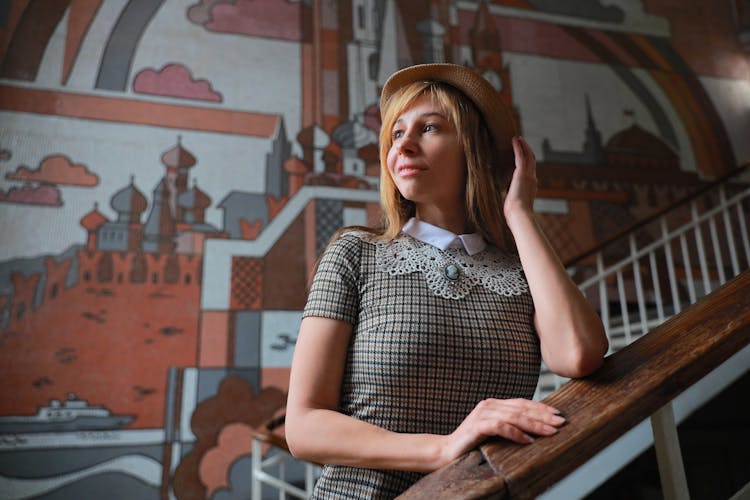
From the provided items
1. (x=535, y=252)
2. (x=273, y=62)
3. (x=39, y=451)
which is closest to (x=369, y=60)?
(x=273, y=62)

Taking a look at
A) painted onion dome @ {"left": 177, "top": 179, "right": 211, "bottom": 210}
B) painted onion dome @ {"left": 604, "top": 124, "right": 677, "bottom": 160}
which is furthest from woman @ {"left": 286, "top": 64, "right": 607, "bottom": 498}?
painted onion dome @ {"left": 604, "top": 124, "right": 677, "bottom": 160}

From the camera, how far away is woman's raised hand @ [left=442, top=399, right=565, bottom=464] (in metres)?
0.71

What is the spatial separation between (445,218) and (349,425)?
56 cm

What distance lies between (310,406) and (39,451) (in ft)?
11.7

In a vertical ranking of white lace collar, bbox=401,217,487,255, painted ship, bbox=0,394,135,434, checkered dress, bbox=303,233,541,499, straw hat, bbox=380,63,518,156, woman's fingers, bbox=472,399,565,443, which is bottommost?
painted ship, bbox=0,394,135,434

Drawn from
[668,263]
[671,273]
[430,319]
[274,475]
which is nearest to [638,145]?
[668,263]

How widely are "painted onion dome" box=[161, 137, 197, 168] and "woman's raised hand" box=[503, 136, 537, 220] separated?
3.71 metres

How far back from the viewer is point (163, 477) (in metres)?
3.95

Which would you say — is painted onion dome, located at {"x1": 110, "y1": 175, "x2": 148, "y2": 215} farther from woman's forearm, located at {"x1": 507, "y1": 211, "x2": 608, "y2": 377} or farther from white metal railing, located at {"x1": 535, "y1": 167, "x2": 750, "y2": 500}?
woman's forearm, located at {"x1": 507, "y1": 211, "x2": 608, "y2": 377}

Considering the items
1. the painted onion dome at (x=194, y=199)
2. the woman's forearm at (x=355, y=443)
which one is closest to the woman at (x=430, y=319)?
the woman's forearm at (x=355, y=443)

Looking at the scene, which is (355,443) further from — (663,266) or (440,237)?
(663,266)

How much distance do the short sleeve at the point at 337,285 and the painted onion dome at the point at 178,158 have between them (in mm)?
3731

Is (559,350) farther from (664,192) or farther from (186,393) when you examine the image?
(664,192)

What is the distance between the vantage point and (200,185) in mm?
4582
